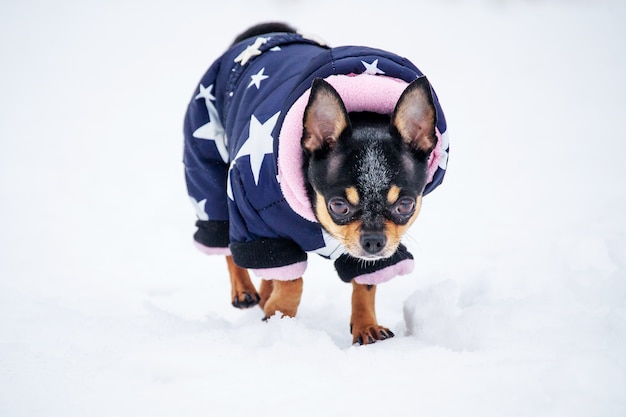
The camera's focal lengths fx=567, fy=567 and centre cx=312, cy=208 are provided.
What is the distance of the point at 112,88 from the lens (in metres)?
7.75

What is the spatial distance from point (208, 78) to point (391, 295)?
1.63m

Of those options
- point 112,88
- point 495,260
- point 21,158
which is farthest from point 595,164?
point 112,88

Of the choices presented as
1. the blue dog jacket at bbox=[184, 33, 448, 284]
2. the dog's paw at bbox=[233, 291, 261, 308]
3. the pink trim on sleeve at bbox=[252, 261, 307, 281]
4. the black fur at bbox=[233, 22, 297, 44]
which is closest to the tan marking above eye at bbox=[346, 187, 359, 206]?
the blue dog jacket at bbox=[184, 33, 448, 284]

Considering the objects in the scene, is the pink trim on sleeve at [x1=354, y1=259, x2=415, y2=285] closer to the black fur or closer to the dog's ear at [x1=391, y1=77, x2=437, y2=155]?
the dog's ear at [x1=391, y1=77, x2=437, y2=155]

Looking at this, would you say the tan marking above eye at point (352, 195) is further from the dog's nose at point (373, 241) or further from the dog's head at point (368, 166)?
the dog's nose at point (373, 241)

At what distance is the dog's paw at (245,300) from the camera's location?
10.6 ft

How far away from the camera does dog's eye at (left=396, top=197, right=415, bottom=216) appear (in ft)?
7.39

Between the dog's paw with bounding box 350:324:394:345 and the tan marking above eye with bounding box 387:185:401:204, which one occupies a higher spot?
the tan marking above eye with bounding box 387:185:401:204

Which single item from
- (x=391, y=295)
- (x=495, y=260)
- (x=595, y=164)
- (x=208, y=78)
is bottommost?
(x=391, y=295)

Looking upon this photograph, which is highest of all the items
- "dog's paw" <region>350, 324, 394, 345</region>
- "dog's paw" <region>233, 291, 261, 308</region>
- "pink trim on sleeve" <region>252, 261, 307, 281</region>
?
"pink trim on sleeve" <region>252, 261, 307, 281</region>

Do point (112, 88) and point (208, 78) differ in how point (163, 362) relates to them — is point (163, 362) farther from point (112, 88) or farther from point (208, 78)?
point (112, 88)

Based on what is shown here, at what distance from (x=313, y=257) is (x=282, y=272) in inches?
62.8

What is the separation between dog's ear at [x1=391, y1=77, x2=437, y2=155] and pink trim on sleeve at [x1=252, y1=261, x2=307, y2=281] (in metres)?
0.78

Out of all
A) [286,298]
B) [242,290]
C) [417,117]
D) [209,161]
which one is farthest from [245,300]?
[417,117]
